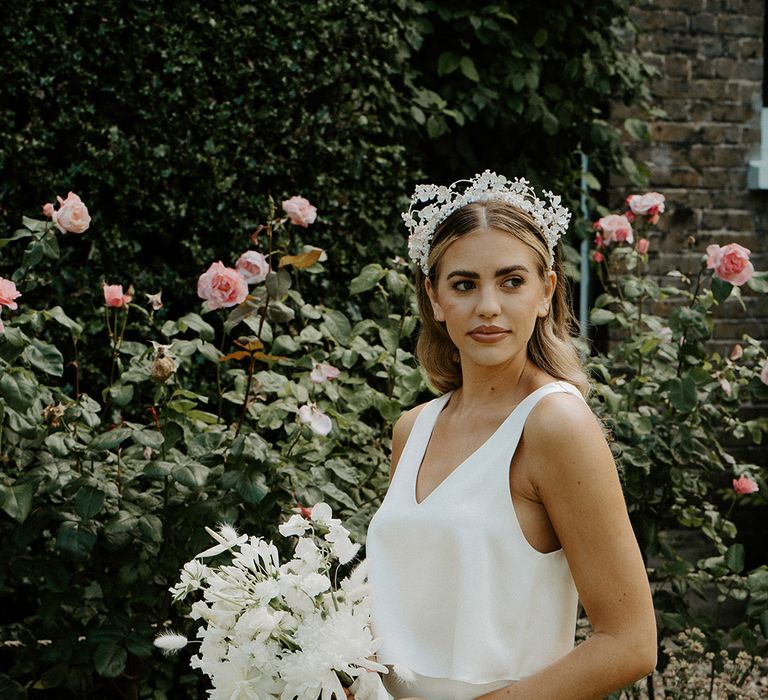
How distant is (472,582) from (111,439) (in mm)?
1287

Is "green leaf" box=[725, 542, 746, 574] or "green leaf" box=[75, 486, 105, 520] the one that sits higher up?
"green leaf" box=[725, 542, 746, 574]

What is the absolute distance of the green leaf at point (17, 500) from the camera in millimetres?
2699

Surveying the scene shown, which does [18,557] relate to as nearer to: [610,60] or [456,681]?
[456,681]

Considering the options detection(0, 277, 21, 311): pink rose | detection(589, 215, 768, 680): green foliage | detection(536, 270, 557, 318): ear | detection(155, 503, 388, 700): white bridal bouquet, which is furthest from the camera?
detection(589, 215, 768, 680): green foliage

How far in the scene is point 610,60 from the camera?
190 inches

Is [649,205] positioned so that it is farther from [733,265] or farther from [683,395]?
[683,395]

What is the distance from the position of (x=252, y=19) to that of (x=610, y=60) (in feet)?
5.82

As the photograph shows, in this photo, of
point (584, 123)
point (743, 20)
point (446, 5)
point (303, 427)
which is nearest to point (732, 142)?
point (743, 20)

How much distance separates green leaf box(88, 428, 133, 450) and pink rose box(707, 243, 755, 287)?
1.79 meters

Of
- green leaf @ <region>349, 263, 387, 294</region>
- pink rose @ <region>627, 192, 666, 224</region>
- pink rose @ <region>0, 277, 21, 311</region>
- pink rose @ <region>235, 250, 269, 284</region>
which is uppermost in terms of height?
pink rose @ <region>627, 192, 666, 224</region>

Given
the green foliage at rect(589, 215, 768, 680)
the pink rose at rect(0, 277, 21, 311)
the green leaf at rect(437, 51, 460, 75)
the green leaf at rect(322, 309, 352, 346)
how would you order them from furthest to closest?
1. the green leaf at rect(437, 51, 460, 75)
2. the green leaf at rect(322, 309, 352, 346)
3. the green foliage at rect(589, 215, 768, 680)
4. the pink rose at rect(0, 277, 21, 311)

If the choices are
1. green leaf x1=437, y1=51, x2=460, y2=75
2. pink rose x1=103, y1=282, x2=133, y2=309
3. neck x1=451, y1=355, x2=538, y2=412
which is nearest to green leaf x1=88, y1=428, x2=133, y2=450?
pink rose x1=103, y1=282, x2=133, y2=309

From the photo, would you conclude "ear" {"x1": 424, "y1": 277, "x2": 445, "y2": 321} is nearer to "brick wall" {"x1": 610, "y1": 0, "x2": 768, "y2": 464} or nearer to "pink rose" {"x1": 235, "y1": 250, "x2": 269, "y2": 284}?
"pink rose" {"x1": 235, "y1": 250, "x2": 269, "y2": 284}

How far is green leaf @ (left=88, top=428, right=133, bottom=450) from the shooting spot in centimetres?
269
